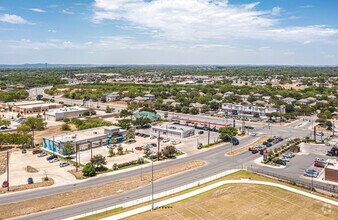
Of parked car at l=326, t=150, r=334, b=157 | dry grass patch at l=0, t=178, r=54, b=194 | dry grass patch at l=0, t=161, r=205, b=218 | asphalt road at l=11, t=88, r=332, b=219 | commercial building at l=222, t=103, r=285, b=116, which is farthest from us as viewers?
commercial building at l=222, t=103, r=285, b=116

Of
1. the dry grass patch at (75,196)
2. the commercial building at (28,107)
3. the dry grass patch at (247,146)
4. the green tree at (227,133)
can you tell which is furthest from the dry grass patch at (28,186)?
the commercial building at (28,107)

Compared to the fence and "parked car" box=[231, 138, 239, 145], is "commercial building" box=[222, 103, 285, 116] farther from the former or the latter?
the fence

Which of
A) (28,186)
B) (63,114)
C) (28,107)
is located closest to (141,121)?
(63,114)

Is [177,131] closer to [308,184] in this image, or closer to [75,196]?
[308,184]

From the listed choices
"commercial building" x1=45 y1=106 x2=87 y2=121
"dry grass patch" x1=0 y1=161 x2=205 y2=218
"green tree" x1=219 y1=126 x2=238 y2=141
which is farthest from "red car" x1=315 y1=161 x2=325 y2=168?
"commercial building" x1=45 y1=106 x2=87 y2=121

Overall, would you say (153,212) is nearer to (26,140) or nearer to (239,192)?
(239,192)

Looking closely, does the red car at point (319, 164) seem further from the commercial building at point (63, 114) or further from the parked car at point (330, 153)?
the commercial building at point (63, 114)

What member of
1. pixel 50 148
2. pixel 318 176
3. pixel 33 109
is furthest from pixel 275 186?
pixel 33 109
